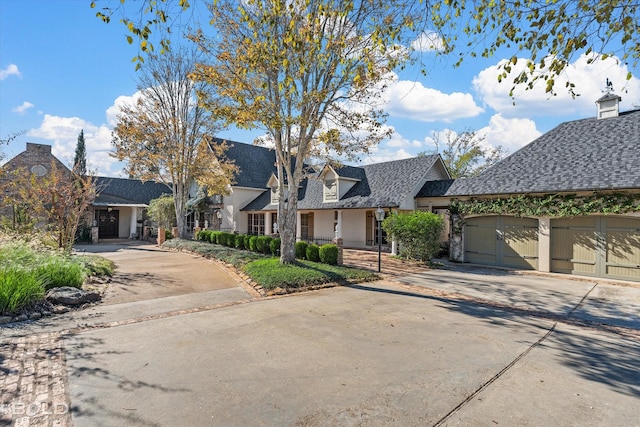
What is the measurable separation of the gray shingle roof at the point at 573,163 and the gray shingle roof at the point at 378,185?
2.52 m

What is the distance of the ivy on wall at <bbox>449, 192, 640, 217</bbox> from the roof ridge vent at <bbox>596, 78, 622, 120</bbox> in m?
5.65

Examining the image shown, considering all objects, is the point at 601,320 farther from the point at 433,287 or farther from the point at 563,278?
the point at 563,278

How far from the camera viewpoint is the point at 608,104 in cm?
1455

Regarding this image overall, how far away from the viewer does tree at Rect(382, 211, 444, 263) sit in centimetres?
1402

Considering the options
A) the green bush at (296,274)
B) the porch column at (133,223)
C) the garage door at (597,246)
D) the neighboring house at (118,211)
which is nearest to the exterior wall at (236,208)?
the neighboring house at (118,211)

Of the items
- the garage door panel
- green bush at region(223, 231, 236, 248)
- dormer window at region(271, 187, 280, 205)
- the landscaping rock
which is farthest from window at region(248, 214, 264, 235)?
the landscaping rock

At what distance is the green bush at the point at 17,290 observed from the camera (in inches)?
247

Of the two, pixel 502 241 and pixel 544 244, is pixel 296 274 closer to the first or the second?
pixel 502 241

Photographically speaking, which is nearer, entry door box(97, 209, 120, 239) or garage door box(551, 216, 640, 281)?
garage door box(551, 216, 640, 281)

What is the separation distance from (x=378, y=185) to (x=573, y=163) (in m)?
9.23

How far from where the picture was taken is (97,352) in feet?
15.8

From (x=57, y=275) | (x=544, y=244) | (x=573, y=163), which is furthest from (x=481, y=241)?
(x=57, y=275)

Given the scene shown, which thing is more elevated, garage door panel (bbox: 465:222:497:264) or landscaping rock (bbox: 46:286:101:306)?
garage door panel (bbox: 465:222:497:264)

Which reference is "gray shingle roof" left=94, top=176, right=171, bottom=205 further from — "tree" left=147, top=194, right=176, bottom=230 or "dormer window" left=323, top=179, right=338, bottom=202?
"dormer window" left=323, top=179, right=338, bottom=202
